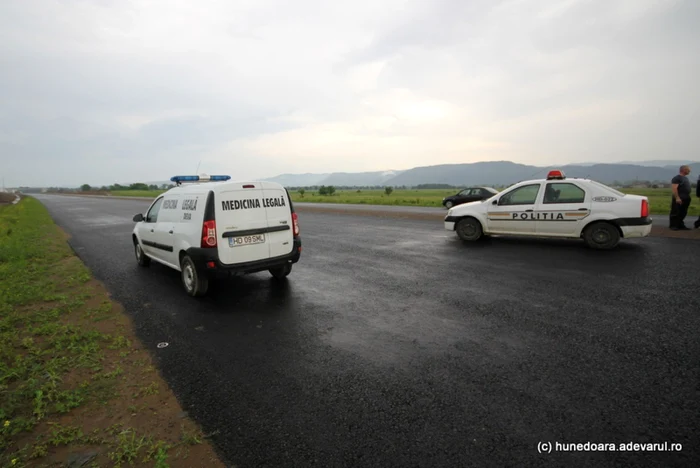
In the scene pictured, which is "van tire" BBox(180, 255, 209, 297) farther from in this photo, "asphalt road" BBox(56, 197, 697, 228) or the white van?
"asphalt road" BBox(56, 197, 697, 228)

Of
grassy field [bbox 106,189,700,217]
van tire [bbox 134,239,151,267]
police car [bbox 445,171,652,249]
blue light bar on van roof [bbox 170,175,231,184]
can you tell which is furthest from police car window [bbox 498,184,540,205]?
grassy field [bbox 106,189,700,217]

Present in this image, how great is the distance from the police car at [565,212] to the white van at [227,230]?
20.5 feet

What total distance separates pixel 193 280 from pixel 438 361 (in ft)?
14.5

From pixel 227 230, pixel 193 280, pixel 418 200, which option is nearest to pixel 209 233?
pixel 227 230

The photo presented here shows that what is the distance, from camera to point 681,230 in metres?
10.9

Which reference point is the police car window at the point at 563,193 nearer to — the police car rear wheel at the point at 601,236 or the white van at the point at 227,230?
the police car rear wheel at the point at 601,236

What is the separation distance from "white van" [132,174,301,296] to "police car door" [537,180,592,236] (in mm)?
6694

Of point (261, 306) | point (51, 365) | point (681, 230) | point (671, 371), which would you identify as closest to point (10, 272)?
point (51, 365)

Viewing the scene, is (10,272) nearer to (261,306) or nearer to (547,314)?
(261,306)

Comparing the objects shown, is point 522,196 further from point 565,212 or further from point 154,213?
point 154,213

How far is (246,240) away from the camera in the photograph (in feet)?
19.7

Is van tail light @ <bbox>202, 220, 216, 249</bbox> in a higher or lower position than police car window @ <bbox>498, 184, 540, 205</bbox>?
lower

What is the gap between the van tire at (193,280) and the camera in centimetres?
601

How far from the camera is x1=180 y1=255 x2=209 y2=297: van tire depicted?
601cm
